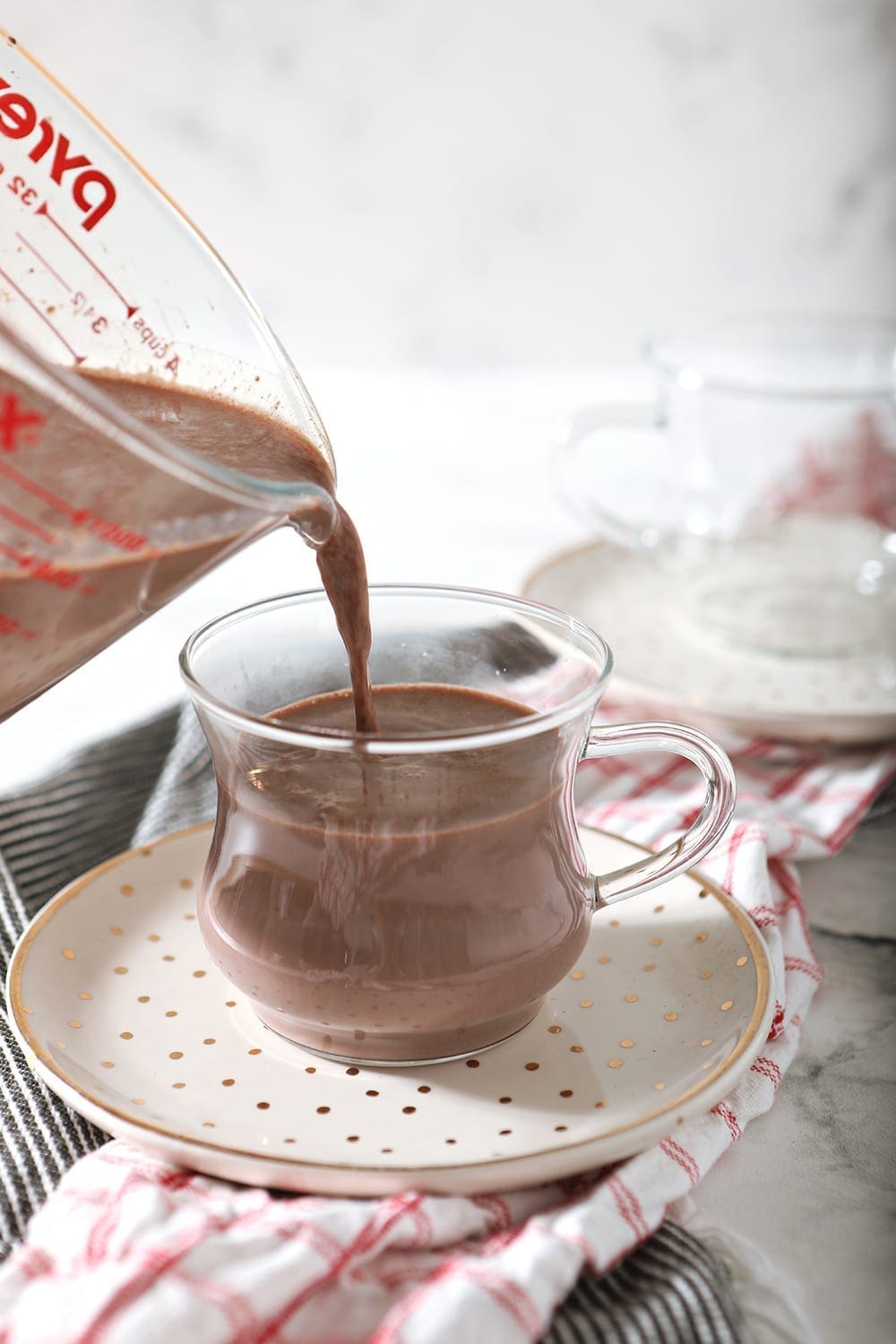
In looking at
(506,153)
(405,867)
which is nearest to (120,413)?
(405,867)

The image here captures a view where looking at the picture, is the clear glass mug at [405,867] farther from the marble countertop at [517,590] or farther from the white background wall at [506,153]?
the white background wall at [506,153]

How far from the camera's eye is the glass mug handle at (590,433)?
1.60m

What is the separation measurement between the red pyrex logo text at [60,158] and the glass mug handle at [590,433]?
758mm

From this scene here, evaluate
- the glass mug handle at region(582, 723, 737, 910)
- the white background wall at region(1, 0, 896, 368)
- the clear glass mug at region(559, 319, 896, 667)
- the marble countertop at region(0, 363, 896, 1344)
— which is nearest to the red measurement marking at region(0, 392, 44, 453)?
the glass mug handle at region(582, 723, 737, 910)

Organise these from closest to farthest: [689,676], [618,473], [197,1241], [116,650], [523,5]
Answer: [197,1241]
[689,676]
[116,650]
[618,473]
[523,5]

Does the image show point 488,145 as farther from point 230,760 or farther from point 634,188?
point 230,760

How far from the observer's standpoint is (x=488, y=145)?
2.87 metres

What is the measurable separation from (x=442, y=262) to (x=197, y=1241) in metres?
2.59

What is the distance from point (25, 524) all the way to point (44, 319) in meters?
0.29

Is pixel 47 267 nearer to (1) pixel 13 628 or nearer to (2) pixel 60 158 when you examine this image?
(2) pixel 60 158

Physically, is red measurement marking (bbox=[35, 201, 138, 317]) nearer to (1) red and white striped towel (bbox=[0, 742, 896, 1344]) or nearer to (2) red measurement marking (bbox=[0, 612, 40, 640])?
(2) red measurement marking (bbox=[0, 612, 40, 640])

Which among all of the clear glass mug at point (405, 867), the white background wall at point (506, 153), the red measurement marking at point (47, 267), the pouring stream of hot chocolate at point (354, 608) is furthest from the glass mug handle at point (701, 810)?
the white background wall at point (506, 153)

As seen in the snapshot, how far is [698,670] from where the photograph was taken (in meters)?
1.46

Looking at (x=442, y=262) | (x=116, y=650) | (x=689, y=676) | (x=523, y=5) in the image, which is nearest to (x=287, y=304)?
(x=442, y=262)
